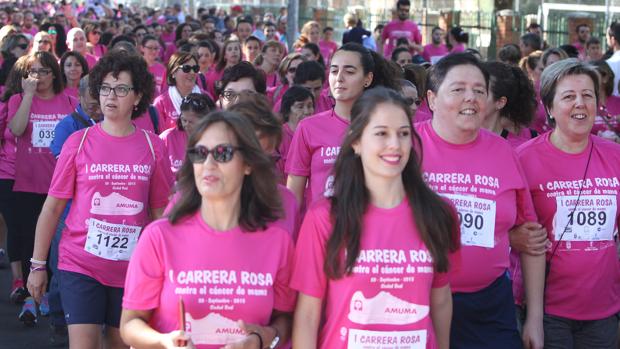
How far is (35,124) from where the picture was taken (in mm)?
9156

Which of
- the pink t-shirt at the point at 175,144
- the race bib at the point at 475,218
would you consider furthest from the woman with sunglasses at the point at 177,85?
the race bib at the point at 475,218

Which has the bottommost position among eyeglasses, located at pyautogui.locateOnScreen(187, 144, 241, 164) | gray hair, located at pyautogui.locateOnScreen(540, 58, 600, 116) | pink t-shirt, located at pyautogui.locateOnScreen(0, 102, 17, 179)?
pink t-shirt, located at pyautogui.locateOnScreen(0, 102, 17, 179)

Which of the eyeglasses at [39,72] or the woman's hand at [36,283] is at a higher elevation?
the eyeglasses at [39,72]

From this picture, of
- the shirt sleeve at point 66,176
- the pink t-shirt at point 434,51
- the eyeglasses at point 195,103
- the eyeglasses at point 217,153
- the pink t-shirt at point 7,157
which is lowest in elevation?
the pink t-shirt at point 7,157

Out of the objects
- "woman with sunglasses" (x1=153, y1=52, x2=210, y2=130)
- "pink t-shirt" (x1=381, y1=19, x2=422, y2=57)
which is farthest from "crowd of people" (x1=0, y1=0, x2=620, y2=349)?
"pink t-shirt" (x1=381, y1=19, x2=422, y2=57)

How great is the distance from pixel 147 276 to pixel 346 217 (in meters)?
0.77

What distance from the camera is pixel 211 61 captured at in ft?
46.5

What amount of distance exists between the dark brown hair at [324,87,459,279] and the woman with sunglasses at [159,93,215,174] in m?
2.92

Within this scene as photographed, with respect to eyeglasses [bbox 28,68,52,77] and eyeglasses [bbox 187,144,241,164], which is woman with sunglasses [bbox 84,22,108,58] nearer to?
eyeglasses [bbox 28,68,52,77]

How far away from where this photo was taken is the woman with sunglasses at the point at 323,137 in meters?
6.20

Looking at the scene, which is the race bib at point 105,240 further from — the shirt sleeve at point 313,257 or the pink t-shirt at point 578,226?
the pink t-shirt at point 578,226

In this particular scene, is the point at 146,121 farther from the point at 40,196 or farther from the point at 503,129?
the point at 503,129

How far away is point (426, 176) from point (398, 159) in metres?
0.83

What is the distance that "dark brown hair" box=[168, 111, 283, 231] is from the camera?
4371 millimetres
